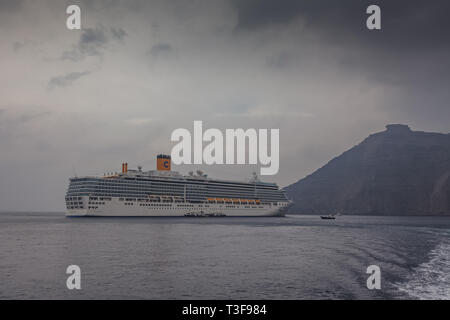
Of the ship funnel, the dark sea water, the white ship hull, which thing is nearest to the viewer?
the dark sea water

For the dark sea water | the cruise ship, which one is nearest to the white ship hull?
the cruise ship

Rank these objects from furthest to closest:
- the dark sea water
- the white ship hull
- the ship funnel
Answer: the ship funnel, the white ship hull, the dark sea water

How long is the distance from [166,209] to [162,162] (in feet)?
60.7

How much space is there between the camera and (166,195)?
121 m

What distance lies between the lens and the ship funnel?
128 m

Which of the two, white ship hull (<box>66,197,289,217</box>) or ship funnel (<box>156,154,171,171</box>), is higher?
ship funnel (<box>156,154,171,171</box>)

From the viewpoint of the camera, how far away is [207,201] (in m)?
132

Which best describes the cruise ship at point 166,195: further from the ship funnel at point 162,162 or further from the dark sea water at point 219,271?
the dark sea water at point 219,271

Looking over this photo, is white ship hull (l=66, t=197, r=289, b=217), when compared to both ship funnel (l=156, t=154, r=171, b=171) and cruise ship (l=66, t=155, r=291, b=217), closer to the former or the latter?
cruise ship (l=66, t=155, r=291, b=217)

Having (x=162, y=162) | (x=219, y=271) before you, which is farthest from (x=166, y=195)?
(x=219, y=271)

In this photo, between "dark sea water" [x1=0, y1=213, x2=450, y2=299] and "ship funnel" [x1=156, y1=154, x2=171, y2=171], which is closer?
"dark sea water" [x1=0, y1=213, x2=450, y2=299]
